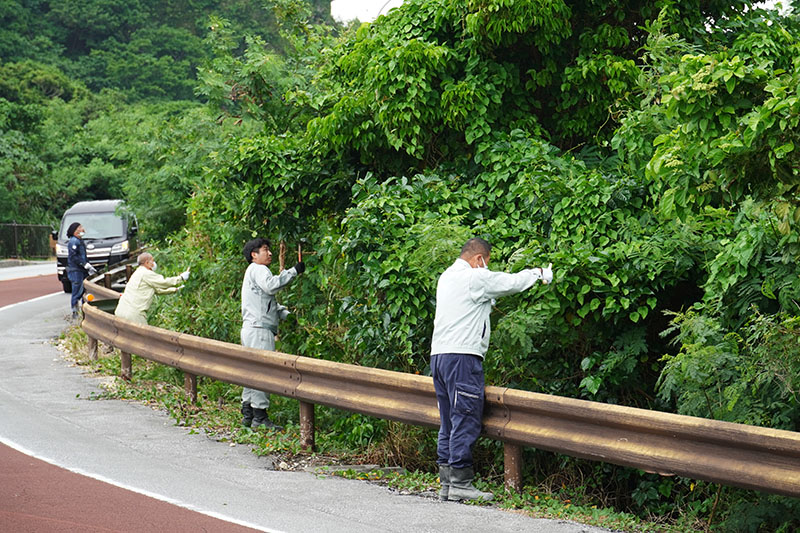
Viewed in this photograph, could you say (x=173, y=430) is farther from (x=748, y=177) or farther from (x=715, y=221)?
(x=748, y=177)

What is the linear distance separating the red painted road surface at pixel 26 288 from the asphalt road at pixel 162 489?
11.6 m

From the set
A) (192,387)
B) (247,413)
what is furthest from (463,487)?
(192,387)

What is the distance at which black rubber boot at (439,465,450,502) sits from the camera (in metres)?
6.70

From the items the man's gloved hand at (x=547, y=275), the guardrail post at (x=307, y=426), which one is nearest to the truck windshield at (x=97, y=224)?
the guardrail post at (x=307, y=426)

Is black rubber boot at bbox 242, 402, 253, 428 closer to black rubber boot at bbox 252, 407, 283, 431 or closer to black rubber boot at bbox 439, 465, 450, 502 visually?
black rubber boot at bbox 252, 407, 283, 431

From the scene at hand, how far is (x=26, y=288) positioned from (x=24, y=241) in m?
16.1

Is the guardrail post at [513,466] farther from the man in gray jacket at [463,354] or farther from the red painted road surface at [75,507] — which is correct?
the red painted road surface at [75,507]

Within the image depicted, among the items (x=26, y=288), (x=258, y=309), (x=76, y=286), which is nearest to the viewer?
(x=258, y=309)

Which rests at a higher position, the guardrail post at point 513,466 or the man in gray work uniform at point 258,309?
the man in gray work uniform at point 258,309

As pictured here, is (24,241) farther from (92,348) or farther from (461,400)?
(461,400)

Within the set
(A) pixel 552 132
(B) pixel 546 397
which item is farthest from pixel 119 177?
(B) pixel 546 397

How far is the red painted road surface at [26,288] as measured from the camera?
885 inches

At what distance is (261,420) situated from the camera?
927 centimetres

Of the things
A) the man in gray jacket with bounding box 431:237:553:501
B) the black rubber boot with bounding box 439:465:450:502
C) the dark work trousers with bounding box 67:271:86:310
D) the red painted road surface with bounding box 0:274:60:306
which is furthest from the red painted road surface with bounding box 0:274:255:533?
the red painted road surface with bounding box 0:274:60:306
